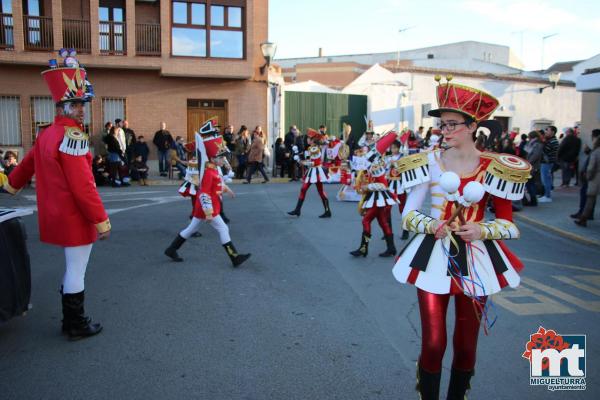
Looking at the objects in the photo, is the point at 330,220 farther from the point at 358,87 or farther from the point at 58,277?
the point at 358,87

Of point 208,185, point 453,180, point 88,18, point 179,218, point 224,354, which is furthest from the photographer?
point 88,18

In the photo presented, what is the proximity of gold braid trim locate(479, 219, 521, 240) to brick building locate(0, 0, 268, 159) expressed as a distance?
19568 millimetres

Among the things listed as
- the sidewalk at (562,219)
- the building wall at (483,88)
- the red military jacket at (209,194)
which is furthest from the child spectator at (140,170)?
the building wall at (483,88)

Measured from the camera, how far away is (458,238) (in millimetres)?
3170

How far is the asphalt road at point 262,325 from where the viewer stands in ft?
12.9

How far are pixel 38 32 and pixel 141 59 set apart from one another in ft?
13.1

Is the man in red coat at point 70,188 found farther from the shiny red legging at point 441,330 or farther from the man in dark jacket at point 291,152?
the man in dark jacket at point 291,152

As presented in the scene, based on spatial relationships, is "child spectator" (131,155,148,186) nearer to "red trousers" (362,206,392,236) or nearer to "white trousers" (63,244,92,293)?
"red trousers" (362,206,392,236)

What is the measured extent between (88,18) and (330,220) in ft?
51.4

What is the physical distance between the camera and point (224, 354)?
4.43m

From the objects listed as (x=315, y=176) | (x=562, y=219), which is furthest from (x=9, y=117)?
(x=562, y=219)

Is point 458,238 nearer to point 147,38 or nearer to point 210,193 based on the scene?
point 210,193

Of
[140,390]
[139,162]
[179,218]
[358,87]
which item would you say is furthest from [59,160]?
[358,87]

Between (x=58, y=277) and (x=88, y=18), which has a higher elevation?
(x=88, y=18)
